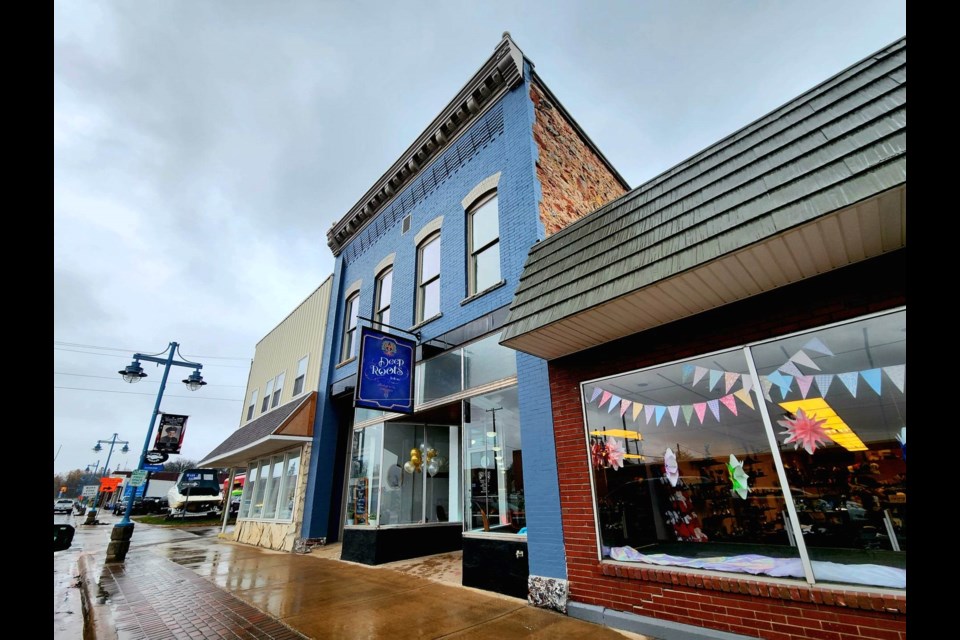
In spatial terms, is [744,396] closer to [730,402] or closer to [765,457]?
[730,402]

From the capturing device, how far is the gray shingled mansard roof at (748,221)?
3943 mm

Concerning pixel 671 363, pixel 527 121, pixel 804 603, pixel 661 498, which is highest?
pixel 527 121

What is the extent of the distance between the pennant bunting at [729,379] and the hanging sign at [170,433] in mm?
18022

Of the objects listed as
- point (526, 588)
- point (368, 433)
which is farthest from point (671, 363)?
point (368, 433)

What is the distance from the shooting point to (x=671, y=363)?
564 centimetres

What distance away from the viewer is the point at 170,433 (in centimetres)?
1698

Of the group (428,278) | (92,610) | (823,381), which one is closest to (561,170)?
→ (428,278)

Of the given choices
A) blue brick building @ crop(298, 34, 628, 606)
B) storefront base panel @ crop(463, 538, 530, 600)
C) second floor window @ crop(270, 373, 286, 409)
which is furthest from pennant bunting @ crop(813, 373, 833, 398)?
second floor window @ crop(270, 373, 286, 409)

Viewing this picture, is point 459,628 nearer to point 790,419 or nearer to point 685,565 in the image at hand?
point 685,565

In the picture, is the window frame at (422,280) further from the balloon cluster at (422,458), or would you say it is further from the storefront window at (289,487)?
the storefront window at (289,487)

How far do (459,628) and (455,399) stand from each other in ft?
12.8

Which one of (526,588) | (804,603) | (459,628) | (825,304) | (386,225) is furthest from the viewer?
(386,225)

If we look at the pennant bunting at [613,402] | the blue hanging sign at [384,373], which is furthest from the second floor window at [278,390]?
the pennant bunting at [613,402]

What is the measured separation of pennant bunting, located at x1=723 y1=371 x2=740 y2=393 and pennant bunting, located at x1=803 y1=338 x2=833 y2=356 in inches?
30.4
